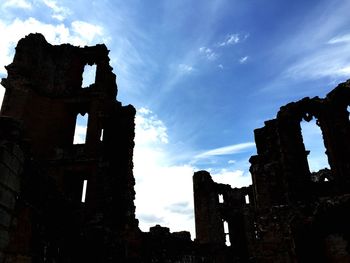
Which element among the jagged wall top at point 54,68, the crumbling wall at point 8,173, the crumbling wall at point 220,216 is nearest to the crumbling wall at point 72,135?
the jagged wall top at point 54,68

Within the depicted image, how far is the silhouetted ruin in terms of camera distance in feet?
21.0

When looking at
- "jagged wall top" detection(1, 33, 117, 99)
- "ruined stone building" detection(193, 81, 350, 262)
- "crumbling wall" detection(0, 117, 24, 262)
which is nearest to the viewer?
"crumbling wall" detection(0, 117, 24, 262)

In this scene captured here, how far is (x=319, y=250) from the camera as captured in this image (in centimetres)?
984

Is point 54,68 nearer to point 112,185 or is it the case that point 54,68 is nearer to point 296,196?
point 112,185

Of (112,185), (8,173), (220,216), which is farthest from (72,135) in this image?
(8,173)

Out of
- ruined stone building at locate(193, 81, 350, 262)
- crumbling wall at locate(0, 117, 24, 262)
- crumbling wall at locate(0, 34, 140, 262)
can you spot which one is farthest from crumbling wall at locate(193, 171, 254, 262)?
crumbling wall at locate(0, 117, 24, 262)

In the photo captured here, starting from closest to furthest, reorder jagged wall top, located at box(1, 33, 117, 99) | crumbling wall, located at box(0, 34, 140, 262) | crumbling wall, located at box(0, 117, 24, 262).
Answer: crumbling wall, located at box(0, 117, 24, 262)
crumbling wall, located at box(0, 34, 140, 262)
jagged wall top, located at box(1, 33, 117, 99)

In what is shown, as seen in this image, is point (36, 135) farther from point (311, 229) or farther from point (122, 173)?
point (311, 229)

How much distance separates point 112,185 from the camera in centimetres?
1620

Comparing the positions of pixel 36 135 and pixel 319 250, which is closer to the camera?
pixel 319 250

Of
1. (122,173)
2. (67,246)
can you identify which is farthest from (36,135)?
(67,246)

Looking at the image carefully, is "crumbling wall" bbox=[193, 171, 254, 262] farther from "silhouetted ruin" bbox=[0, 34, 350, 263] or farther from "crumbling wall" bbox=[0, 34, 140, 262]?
"crumbling wall" bbox=[0, 34, 140, 262]

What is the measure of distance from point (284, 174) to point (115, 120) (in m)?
8.94

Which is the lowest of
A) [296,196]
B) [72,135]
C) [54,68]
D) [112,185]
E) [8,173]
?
[8,173]
